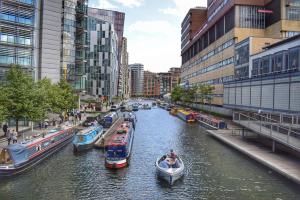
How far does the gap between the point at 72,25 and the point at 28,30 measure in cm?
3379

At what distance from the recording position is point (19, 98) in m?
43.1

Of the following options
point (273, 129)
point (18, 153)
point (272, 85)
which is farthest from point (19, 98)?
point (272, 85)

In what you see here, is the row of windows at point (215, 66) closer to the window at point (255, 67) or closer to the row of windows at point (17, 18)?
the window at point (255, 67)

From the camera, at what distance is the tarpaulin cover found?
29953 millimetres

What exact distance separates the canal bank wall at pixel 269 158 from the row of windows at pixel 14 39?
3820cm

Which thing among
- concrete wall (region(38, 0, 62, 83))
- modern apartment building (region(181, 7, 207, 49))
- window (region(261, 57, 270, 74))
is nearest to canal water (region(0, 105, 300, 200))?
window (region(261, 57, 270, 74))

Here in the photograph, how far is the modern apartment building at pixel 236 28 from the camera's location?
82438mm

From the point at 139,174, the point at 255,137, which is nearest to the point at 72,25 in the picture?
the point at 255,137

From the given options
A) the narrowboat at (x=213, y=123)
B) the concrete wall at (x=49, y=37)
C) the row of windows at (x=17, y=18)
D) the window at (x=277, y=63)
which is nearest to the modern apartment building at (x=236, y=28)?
the narrowboat at (x=213, y=123)

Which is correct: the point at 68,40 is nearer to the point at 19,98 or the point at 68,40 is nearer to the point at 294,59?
the point at 19,98

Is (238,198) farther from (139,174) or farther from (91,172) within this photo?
(91,172)

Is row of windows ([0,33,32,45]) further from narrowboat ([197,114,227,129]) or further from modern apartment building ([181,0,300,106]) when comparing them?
modern apartment building ([181,0,300,106])

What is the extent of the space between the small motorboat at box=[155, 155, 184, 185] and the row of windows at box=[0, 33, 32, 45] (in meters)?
38.3

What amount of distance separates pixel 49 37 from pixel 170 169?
44.6 metres
